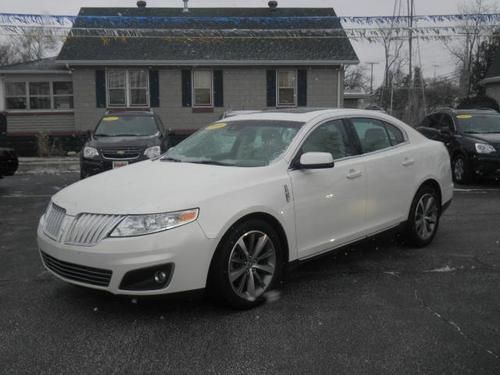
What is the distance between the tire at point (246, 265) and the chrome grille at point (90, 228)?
2.56ft

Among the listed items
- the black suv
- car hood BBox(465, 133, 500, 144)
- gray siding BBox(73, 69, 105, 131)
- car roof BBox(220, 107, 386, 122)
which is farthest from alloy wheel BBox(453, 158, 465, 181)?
gray siding BBox(73, 69, 105, 131)

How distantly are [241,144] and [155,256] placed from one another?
1.69 metres

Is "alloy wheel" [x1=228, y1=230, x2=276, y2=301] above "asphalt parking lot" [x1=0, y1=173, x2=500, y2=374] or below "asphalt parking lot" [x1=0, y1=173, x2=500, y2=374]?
above

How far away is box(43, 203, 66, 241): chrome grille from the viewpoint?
13.4 feet

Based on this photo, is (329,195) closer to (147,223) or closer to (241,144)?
(241,144)

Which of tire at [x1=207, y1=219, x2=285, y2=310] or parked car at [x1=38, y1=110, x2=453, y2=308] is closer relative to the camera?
parked car at [x1=38, y1=110, x2=453, y2=308]

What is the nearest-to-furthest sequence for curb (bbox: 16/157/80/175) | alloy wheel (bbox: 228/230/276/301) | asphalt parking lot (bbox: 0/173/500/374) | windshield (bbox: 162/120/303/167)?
asphalt parking lot (bbox: 0/173/500/374)
alloy wheel (bbox: 228/230/276/301)
windshield (bbox: 162/120/303/167)
curb (bbox: 16/157/80/175)

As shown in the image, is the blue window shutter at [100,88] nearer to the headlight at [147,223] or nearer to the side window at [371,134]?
the side window at [371,134]

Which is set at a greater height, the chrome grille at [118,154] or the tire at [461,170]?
the chrome grille at [118,154]

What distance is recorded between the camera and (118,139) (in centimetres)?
1090

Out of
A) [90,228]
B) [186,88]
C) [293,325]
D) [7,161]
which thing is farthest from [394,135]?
[186,88]

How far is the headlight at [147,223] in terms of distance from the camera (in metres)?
3.73

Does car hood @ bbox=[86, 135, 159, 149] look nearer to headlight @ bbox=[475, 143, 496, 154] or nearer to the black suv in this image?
the black suv

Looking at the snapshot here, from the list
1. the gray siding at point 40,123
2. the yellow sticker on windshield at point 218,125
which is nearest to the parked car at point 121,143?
the yellow sticker on windshield at point 218,125
